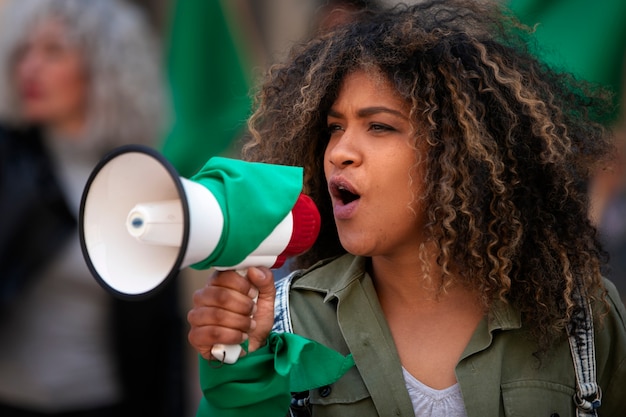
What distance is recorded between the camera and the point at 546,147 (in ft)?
8.79

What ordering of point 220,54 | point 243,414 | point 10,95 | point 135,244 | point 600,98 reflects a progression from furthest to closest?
1. point 220,54
2. point 10,95
3. point 600,98
4. point 243,414
5. point 135,244

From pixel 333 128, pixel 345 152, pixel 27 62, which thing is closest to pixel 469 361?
pixel 345 152

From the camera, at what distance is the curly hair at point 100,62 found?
13.7ft

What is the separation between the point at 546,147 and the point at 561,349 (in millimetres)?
526

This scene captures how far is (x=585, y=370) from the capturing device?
8.58 ft

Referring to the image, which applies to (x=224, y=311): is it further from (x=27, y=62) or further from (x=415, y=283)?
(x=27, y=62)

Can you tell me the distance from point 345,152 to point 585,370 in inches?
32.5

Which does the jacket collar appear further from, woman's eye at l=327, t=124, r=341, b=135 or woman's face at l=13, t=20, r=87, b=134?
woman's face at l=13, t=20, r=87, b=134

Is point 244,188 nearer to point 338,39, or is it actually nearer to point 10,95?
point 338,39

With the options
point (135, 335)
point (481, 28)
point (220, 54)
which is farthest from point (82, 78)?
point (481, 28)

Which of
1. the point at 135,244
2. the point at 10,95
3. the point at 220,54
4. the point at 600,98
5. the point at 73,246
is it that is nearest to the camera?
the point at 135,244

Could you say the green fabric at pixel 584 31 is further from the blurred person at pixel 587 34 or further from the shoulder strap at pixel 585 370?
the shoulder strap at pixel 585 370

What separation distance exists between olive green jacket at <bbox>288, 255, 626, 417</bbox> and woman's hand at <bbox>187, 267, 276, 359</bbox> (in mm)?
374

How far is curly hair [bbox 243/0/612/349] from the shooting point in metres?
2.65
